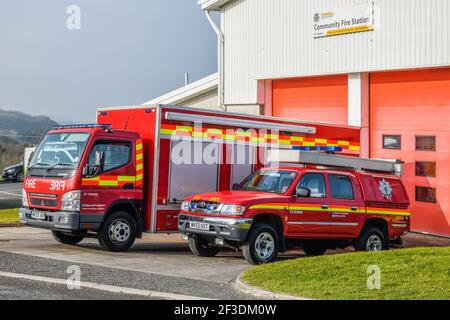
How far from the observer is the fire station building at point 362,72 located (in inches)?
744

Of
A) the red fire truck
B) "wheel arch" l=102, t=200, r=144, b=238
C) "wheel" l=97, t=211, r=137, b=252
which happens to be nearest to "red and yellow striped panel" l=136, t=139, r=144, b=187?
the red fire truck

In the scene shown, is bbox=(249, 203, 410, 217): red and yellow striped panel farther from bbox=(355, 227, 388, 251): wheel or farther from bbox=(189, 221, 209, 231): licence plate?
bbox=(189, 221, 209, 231): licence plate

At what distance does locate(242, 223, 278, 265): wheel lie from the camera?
509 inches

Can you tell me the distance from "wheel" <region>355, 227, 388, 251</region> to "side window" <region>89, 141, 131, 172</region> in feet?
16.4

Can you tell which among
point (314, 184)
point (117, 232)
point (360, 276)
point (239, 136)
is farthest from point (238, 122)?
point (360, 276)

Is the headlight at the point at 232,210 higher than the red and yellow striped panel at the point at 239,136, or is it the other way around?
the red and yellow striped panel at the point at 239,136

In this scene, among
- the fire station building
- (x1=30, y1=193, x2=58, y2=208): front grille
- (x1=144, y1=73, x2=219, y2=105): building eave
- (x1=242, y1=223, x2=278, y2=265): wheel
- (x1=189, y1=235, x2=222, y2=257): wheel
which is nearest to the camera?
(x1=242, y1=223, x2=278, y2=265): wheel

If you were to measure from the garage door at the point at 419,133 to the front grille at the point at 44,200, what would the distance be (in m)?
10.1

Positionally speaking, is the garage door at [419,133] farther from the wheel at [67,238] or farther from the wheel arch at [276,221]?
the wheel at [67,238]

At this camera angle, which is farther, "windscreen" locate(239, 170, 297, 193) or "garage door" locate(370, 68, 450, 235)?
"garage door" locate(370, 68, 450, 235)

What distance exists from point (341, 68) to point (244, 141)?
239 inches

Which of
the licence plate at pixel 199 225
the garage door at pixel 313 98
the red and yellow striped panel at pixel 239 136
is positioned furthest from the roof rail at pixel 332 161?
the garage door at pixel 313 98

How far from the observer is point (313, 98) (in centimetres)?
2192
